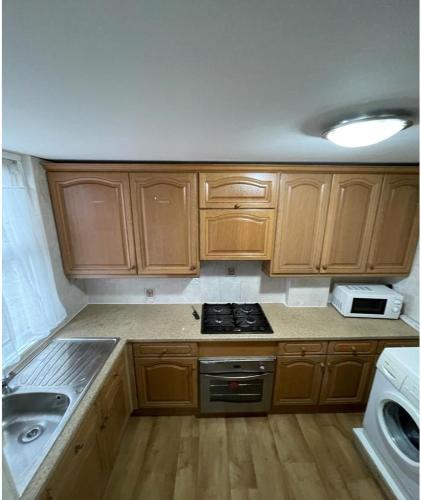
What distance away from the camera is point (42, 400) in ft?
4.19

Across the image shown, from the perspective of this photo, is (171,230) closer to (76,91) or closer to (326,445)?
(76,91)

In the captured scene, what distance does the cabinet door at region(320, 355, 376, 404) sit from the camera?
1.84 m

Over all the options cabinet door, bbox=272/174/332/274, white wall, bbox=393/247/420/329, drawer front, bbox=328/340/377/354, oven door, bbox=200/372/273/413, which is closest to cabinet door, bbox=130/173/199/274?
cabinet door, bbox=272/174/332/274

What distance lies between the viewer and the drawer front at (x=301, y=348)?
180 centimetres

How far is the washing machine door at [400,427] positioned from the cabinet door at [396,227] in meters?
0.97

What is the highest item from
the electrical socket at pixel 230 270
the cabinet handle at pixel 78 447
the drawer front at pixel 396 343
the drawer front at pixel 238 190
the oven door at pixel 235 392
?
the drawer front at pixel 238 190

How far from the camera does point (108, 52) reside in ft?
1.59

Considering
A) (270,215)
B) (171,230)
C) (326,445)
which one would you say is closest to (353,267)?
(270,215)

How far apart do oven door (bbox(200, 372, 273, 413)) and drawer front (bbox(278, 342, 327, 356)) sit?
0.81ft

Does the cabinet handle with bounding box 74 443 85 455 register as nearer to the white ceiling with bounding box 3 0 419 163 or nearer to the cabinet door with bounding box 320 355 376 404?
the white ceiling with bounding box 3 0 419 163

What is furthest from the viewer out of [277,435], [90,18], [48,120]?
[277,435]

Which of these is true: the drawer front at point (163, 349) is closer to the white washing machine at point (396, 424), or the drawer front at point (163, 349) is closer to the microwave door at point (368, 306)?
the white washing machine at point (396, 424)

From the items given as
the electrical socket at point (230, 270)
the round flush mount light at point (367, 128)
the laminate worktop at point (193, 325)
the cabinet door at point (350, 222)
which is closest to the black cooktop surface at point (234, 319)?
the laminate worktop at point (193, 325)

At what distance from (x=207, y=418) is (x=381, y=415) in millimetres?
1324
